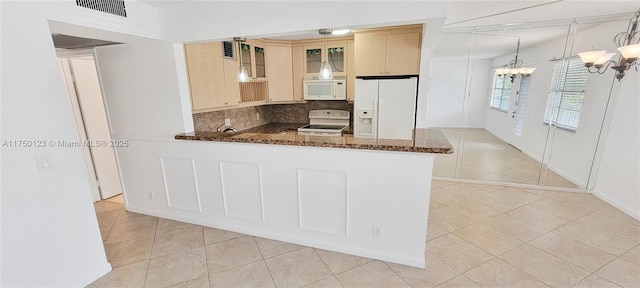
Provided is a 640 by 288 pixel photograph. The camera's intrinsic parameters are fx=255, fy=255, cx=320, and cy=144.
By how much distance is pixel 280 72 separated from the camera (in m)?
4.23

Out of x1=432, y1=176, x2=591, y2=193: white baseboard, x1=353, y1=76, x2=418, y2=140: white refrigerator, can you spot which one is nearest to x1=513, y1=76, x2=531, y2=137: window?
x1=432, y1=176, x2=591, y2=193: white baseboard

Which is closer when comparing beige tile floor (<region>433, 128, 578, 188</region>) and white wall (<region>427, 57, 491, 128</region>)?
beige tile floor (<region>433, 128, 578, 188</region>)

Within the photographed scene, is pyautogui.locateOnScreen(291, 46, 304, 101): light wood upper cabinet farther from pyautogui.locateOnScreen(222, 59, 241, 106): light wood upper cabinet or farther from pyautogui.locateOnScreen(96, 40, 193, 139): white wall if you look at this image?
pyautogui.locateOnScreen(96, 40, 193, 139): white wall

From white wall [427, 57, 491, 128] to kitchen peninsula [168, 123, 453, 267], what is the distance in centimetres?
272

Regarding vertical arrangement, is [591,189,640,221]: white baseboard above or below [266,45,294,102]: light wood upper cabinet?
below

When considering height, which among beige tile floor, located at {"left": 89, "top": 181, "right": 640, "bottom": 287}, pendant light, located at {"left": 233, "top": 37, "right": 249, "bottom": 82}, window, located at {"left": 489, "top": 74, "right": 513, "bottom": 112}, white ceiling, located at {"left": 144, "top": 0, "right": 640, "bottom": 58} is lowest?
beige tile floor, located at {"left": 89, "top": 181, "right": 640, "bottom": 287}

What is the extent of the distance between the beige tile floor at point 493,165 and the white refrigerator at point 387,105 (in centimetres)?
155

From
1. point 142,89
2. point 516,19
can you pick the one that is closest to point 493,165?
point 516,19

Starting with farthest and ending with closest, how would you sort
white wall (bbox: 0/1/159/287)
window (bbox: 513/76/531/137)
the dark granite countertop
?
window (bbox: 513/76/531/137) < the dark granite countertop < white wall (bbox: 0/1/159/287)

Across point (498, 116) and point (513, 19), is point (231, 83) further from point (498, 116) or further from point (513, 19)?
point (498, 116)

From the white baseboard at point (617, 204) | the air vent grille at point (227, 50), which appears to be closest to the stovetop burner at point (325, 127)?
the air vent grille at point (227, 50)

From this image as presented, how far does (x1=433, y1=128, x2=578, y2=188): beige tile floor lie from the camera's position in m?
4.11

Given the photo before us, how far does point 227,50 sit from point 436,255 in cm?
337

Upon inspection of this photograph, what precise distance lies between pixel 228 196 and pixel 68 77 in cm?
272
